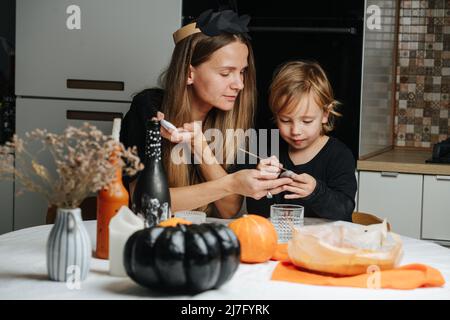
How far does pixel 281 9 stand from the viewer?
8.53ft

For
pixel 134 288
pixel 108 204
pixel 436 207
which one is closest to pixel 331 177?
pixel 436 207

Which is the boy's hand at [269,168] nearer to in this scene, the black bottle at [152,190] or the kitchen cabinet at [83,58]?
the black bottle at [152,190]

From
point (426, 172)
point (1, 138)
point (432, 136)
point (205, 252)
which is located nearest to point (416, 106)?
point (432, 136)

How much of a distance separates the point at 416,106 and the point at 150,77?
133 centimetres

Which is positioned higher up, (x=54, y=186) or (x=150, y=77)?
(x=150, y=77)

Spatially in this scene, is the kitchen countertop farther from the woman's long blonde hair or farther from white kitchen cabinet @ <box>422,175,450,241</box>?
the woman's long blonde hair

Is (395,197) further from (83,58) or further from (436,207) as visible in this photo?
(83,58)

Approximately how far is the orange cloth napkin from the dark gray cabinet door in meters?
1.52

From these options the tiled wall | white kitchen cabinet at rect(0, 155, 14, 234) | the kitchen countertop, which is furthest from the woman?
the tiled wall

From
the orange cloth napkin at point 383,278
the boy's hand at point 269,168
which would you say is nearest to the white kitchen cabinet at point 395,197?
the boy's hand at point 269,168

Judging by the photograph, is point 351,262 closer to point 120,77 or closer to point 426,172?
point 426,172

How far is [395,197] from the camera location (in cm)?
257

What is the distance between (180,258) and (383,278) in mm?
388

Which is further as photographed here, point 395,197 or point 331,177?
point 395,197
